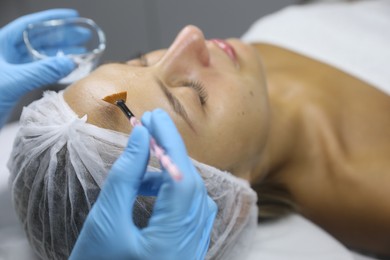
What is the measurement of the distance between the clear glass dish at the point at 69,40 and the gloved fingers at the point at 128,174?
0.57 metres

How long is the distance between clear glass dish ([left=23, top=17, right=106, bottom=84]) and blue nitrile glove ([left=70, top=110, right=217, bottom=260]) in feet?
1.89

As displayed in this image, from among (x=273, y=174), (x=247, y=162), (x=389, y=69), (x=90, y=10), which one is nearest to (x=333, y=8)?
(x=389, y=69)

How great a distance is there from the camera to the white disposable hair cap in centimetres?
83

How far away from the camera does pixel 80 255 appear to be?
76cm

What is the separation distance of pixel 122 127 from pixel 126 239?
250 millimetres

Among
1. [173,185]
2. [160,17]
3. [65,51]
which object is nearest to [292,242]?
[173,185]

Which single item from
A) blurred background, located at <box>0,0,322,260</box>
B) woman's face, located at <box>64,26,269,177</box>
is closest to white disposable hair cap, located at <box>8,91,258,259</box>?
woman's face, located at <box>64,26,269,177</box>

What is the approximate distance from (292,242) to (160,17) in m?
1.66

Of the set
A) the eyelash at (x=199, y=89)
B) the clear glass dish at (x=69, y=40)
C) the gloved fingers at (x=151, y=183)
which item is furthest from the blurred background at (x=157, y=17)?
the gloved fingers at (x=151, y=183)

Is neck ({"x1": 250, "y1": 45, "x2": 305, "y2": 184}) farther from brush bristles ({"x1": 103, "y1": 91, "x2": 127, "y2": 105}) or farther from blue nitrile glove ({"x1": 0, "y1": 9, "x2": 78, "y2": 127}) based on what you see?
blue nitrile glove ({"x1": 0, "y1": 9, "x2": 78, "y2": 127})

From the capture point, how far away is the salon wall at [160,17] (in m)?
2.35

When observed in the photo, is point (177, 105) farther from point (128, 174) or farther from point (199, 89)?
point (128, 174)

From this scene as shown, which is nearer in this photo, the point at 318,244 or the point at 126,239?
the point at 126,239

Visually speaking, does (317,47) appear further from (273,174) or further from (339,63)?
(273,174)
